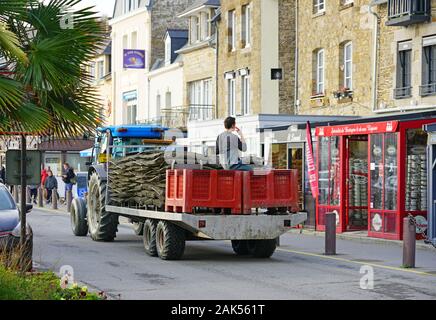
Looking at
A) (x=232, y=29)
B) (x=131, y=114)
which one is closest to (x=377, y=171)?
(x=232, y=29)

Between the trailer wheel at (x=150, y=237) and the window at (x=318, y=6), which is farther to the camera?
the window at (x=318, y=6)

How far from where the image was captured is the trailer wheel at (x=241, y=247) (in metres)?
21.1

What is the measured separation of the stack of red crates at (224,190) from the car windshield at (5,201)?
292 cm

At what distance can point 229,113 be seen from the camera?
1859 inches

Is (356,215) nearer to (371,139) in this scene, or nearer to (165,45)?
(371,139)

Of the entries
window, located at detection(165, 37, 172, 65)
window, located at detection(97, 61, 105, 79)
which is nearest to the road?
window, located at detection(165, 37, 172, 65)

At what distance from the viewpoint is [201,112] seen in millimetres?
51531

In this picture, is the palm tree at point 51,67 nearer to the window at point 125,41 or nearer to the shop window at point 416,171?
the shop window at point 416,171

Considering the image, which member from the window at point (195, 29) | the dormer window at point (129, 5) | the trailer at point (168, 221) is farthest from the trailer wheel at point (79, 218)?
the dormer window at point (129, 5)

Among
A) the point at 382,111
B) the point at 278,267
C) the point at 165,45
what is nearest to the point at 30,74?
the point at 278,267

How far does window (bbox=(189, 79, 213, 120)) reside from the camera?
166 ft

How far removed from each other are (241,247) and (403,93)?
539 inches

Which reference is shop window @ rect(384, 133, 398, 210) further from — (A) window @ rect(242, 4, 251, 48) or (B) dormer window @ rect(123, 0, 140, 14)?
(B) dormer window @ rect(123, 0, 140, 14)

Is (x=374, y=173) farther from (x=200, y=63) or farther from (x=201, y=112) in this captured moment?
(x=200, y=63)
